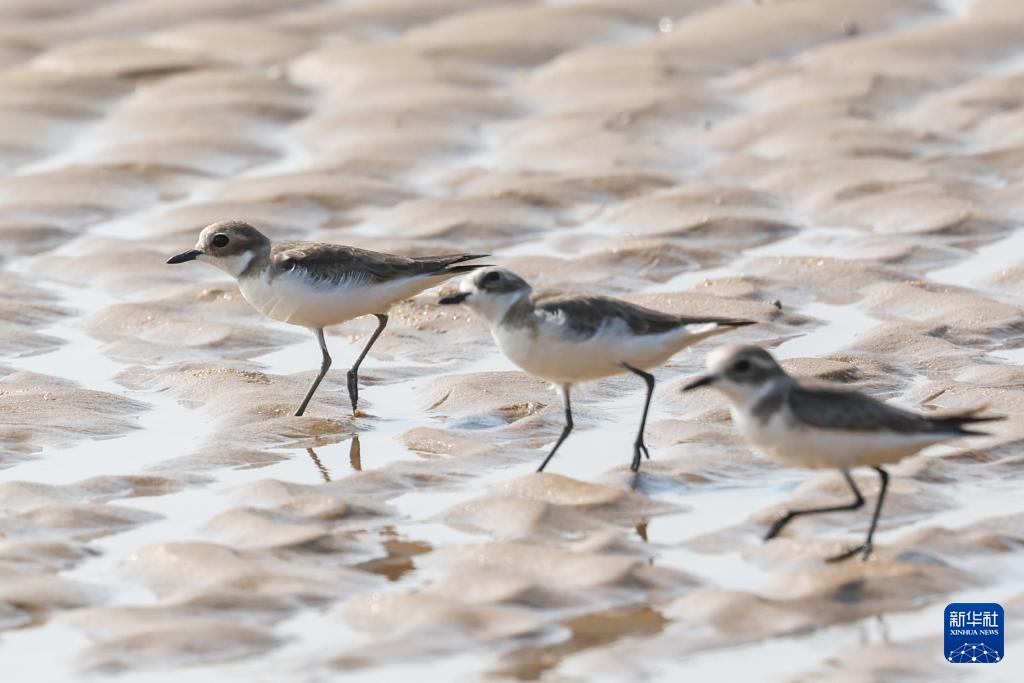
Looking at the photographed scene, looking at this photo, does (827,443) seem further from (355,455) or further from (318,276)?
(318,276)

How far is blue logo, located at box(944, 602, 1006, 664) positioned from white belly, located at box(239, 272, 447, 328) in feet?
12.8

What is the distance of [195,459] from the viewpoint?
8.29m

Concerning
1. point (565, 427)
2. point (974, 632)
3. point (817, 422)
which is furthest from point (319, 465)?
point (974, 632)

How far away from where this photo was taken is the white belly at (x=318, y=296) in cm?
929

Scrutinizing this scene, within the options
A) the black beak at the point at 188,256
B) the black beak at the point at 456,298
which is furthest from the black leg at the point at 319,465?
the black beak at the point at 188,256

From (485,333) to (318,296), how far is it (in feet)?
4.76

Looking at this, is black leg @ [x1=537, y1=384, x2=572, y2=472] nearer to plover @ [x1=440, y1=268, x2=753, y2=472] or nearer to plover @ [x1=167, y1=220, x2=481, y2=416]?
plover @ [x1=440, y1=268, x2=753, y2=472]

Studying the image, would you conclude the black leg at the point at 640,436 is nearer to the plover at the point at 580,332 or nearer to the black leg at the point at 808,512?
the plover at the point at 580,332

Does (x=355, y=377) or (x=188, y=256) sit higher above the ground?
(x=188, y=256)

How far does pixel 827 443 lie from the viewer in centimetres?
686

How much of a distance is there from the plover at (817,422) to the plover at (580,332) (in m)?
0.84

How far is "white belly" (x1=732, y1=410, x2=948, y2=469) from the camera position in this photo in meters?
6.81

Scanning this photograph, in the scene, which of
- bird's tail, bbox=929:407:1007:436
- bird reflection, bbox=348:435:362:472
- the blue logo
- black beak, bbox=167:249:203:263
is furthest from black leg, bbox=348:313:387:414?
the blue logo

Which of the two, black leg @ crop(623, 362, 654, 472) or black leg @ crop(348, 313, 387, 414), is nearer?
black leg @ crop(623, 362, 654, 472)
